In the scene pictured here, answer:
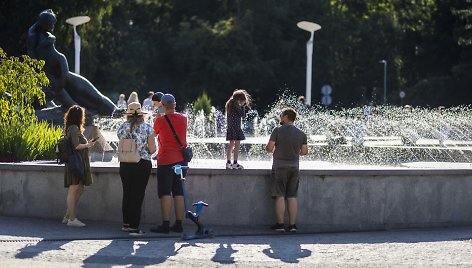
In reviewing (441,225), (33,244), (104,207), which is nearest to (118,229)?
(104,207)

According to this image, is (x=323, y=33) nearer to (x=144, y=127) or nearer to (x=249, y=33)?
(x=249, y=33)

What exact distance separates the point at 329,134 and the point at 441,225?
11188 millimetres

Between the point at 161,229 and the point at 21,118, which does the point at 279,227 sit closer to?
the point at 161,229

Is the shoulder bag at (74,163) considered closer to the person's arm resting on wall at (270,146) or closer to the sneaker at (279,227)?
the person's arm resting on wall at (270,146)

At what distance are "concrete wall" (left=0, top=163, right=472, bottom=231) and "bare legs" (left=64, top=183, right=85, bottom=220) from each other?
478mm

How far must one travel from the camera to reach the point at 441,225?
47.2ft

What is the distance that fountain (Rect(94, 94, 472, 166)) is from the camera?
21.0 meters

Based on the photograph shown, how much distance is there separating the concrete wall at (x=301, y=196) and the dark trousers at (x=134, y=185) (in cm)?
78

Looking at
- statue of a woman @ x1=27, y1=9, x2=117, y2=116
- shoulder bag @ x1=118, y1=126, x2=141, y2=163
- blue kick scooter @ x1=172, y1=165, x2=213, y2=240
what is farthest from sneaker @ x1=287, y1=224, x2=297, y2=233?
statue of a woman @ x1=27, y1=9, x2=117, y2=116

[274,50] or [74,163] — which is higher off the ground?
[274,50]

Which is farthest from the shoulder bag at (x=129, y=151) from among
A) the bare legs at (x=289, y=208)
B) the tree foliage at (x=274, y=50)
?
the tree foliage at (x=274, y=50)

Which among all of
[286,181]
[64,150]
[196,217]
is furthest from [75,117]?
[286,181]

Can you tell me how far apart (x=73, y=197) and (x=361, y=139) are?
39.0 ft

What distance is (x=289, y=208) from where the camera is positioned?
44.0ft
